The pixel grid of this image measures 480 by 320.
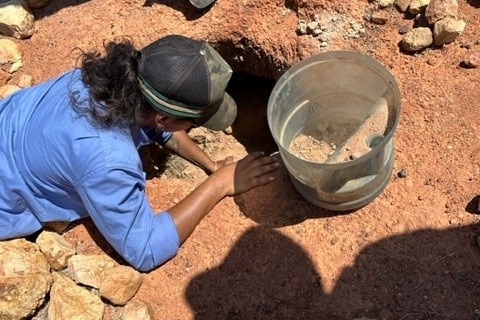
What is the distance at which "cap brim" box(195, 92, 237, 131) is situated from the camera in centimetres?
239

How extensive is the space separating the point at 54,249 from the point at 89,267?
0.65 feet

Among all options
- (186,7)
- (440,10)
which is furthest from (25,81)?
(440,10)

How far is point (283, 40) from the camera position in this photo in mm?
3244

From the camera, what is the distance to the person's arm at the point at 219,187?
2734 mm

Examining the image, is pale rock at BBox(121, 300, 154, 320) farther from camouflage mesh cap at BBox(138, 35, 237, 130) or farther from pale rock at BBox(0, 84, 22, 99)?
pale rock at BBox(0, 84, 22, 99)

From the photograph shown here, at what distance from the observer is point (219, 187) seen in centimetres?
288

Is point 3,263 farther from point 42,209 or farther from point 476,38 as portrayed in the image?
point 476,38

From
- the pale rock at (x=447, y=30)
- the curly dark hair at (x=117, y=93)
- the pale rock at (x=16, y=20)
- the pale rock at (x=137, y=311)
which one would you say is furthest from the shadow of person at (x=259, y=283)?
the pale rock at (x=16, y=20)

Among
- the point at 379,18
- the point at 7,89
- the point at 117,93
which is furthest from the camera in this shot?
the point at 7,89

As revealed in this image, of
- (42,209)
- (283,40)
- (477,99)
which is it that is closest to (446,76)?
(477,99)

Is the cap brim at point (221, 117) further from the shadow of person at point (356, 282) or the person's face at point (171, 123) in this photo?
the shadow of person at point (356, 282)

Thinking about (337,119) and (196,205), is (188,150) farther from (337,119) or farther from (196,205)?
(337,119)

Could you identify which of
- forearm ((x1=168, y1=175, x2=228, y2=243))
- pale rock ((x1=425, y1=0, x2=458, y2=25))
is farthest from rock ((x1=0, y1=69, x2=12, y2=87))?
pale rock ((x1=425, y1=0, x2=458, y2=25))

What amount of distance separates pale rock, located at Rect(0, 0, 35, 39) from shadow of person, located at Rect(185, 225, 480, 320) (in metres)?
2.00
